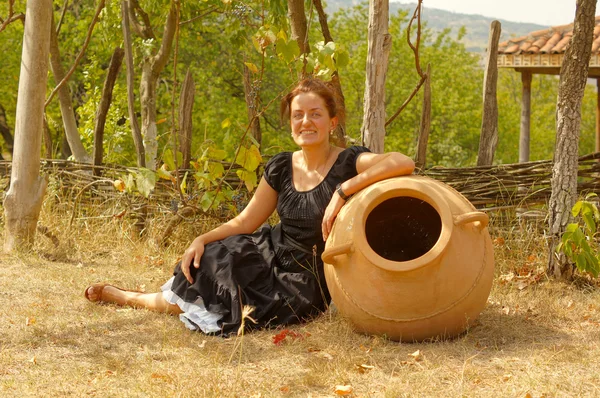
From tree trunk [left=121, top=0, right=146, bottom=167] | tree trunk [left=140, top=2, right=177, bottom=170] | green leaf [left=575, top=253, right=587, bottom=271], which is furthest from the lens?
tree trunk [left=140, top=2, right=177, bottom=170]

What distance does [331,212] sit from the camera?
148 inches

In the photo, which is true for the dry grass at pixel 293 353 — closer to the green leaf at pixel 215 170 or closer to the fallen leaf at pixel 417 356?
the fallen leaf at pixel 417 356

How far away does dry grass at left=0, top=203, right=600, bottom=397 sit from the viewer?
2.96 meters

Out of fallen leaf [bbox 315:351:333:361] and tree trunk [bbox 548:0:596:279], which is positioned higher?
tree trunk [bbox 548:0:596:279]

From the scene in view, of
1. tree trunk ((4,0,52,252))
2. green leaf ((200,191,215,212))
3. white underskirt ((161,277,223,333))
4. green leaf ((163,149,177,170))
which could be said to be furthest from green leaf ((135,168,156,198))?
white underskirt ((161,277,223,333))

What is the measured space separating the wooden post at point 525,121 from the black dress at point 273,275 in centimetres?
657

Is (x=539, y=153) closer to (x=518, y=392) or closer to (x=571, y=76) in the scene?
(x=571, y=76)

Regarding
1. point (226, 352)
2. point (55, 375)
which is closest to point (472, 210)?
point (226, 352)

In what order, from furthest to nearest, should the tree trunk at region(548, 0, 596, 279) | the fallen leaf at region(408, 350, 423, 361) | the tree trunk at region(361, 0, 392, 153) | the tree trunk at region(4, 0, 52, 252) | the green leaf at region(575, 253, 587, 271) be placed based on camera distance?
the tree trunk at region(4, 0, 52, 252), the tree trunk at region(361, 0, 392, 153), the tree trunk at region(548, 0, 596, 279), the green leaf at region(575, 253, 587, 271), the fallen leaf at region(408, 350, 423, 361)

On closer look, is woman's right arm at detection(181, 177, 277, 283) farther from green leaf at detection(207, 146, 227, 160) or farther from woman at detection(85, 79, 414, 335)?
green leaf at detection(207, 146, 227, 160)

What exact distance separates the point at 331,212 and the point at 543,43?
9238 millimetres

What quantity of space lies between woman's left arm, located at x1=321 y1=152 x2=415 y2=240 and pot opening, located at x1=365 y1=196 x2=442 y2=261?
0.30m

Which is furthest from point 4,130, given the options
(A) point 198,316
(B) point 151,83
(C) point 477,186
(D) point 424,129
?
(A) point 198,316

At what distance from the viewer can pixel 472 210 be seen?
11.7 ft
